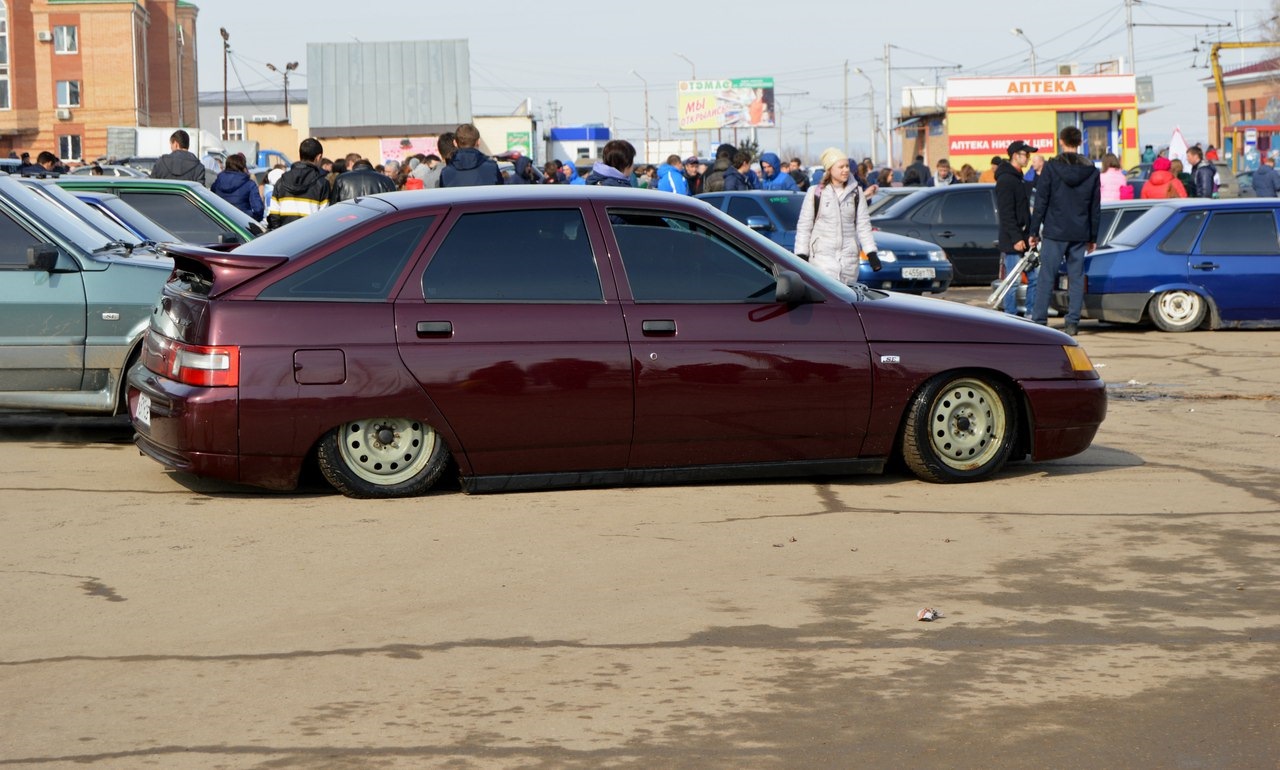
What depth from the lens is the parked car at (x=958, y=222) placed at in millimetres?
20406

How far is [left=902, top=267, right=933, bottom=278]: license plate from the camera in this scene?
18312 millimetres

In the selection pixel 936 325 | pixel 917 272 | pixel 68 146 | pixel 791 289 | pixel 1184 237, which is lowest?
pixel 936 325

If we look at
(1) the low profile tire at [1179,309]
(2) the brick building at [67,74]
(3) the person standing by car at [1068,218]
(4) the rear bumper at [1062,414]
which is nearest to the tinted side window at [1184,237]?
(1) the low profile tire at [1179,309]

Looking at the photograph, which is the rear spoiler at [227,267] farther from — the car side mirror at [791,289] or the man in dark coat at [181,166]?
the man in dark coat at [181,166]

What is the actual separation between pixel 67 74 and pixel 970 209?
244 feet

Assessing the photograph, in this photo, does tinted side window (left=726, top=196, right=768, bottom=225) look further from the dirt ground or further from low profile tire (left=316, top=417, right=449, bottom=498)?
low profile tire (left=316, top=417, right=449, bottom=498)

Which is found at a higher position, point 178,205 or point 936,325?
point 178,205

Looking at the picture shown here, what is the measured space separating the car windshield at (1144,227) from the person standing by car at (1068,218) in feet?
1.78

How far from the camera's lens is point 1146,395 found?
450 inches

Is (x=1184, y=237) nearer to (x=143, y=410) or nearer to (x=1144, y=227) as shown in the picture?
(x=1144, y=227)

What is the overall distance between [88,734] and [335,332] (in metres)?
3.14

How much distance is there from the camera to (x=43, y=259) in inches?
355

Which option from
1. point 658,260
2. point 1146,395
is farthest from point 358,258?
point 1146,395

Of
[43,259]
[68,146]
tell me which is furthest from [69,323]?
[68,146]
